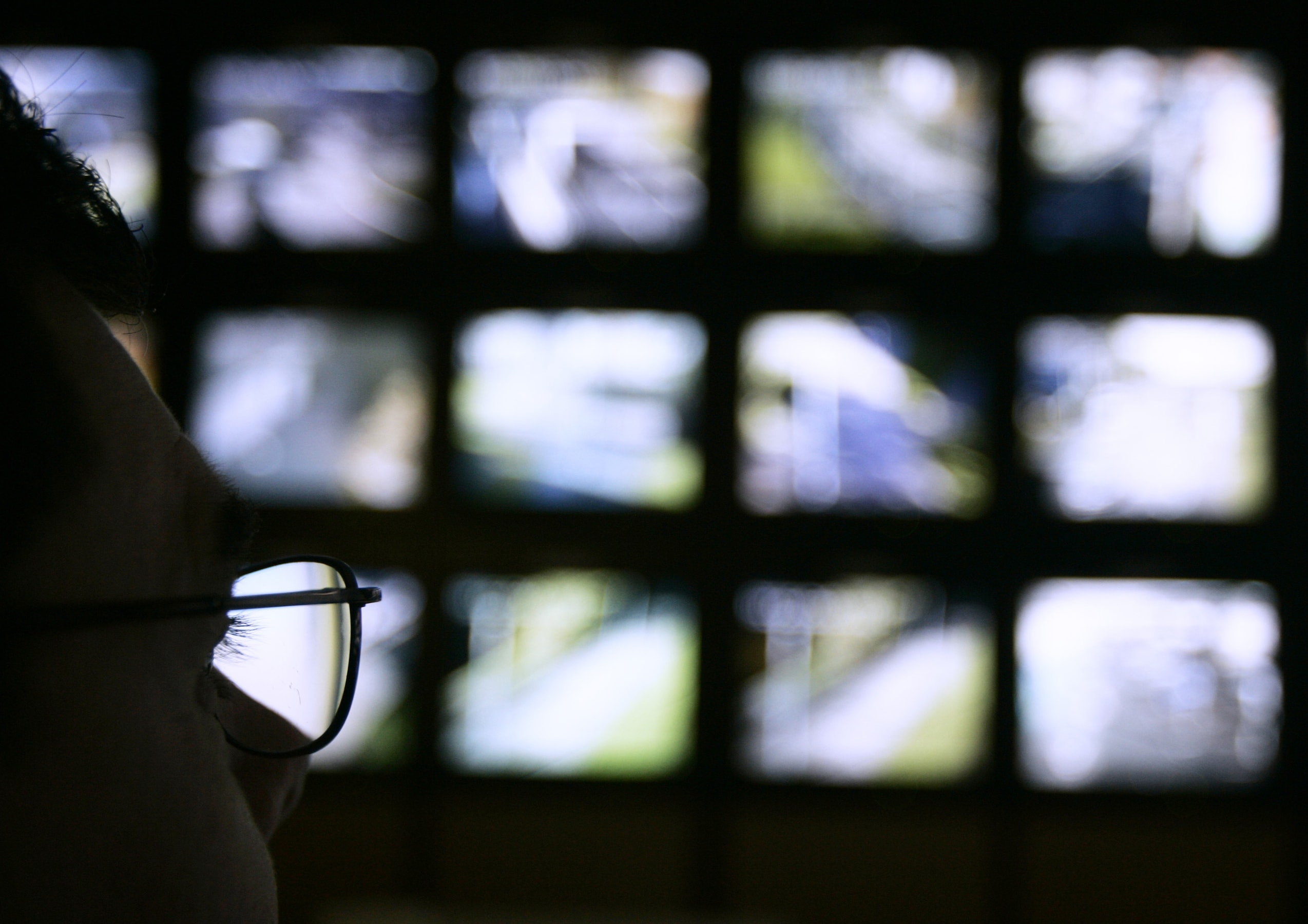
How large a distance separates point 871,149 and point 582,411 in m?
0.95

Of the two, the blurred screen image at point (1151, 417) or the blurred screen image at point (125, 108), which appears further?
the blurred screen image at point (125, 108)

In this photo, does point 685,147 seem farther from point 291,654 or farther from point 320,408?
point 291,654

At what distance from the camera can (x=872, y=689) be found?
1.85 m

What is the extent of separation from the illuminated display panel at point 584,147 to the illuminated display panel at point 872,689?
1011mm

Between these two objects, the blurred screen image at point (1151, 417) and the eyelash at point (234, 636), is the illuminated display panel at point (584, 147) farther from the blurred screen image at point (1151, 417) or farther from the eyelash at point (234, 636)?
the eyelash at point (234, 636)

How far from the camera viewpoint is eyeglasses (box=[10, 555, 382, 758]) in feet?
1.50

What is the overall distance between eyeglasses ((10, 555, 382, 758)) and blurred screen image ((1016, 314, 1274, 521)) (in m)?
1.77

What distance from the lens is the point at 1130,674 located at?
183 centimetres

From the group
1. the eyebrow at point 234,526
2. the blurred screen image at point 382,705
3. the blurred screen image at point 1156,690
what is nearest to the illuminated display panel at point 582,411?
the blurred screen image at point 382,705

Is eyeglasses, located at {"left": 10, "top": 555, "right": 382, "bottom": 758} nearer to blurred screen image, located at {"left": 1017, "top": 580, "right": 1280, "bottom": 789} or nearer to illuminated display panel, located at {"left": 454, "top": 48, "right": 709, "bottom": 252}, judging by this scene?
illuminated display panel, located at {"left": 454, "top": 48, "right": 709, "bottom": 252}

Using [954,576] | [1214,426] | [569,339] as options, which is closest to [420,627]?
[569,339]

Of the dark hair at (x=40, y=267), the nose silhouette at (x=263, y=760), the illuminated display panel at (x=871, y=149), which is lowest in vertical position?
the nose silhouette at (x=263, y=760)

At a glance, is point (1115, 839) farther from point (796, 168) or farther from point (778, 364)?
point (796, 168)

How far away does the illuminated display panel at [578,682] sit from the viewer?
1886mm
